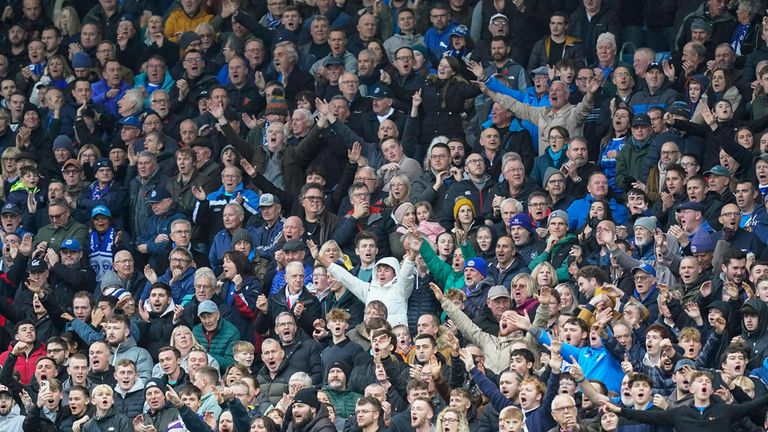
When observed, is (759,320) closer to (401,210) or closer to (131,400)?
(401,210)

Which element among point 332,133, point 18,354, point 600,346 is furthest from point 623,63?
point 18,354

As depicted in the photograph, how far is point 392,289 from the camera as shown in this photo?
19.6 metres

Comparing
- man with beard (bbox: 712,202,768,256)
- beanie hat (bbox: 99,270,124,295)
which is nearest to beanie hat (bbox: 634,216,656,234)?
man with beard (bbox: 712,202,768,256)

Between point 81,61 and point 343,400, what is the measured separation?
891 centimetres

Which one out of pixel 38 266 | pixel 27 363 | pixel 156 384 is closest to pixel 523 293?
pixel 156 384

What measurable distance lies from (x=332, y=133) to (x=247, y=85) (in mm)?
2450

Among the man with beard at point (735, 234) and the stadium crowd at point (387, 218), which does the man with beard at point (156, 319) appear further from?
the man with beard at point (735, 234)

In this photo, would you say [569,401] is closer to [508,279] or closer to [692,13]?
[508,279]

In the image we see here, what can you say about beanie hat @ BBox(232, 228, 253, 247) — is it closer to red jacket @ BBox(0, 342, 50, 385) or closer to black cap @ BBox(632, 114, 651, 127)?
red jacket @ BBox(0, 342, 50, 385)

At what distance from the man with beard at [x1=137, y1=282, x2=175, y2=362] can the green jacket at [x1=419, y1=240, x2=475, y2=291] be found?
106 inches

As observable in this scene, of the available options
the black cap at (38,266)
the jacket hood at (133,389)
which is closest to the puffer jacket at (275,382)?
the jacket hood at (133,389)

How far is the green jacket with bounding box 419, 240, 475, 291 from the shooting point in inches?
774

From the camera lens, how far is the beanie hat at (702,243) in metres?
19.0

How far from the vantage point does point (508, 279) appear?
63.9 feet
